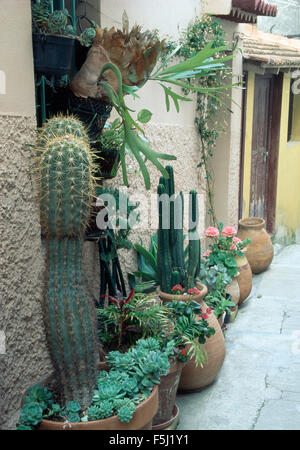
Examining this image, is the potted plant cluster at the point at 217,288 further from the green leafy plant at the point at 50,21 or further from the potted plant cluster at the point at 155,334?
the green leafy plant at the point at 50,21

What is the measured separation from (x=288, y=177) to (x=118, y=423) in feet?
22.9

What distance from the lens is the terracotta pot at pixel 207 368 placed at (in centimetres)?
340

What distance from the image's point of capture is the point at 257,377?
3.70 meters

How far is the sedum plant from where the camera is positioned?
2.26 metres

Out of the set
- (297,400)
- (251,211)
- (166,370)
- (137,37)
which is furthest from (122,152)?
(251,211)

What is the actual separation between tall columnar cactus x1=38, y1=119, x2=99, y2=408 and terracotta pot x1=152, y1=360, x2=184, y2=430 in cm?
65

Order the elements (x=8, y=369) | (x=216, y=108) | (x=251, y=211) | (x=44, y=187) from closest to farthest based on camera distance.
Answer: (x=44, y=187), (x=8, y=369), (x=216, y=108), (x=251, y=211)

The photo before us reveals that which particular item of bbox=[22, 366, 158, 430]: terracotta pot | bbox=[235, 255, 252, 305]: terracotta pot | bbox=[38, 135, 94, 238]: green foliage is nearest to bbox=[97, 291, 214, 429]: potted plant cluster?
bbox=[22, 366, 158, 430]: terracotta pot

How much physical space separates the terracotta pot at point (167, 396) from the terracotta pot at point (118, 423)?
1.21 feet

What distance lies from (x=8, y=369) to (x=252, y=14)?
4.85 metres

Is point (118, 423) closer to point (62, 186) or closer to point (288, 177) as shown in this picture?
point (62, 186)

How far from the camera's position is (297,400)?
3.38 m

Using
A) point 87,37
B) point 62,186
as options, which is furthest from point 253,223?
point 62,186

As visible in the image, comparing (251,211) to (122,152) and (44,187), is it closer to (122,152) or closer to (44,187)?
(122,152)
